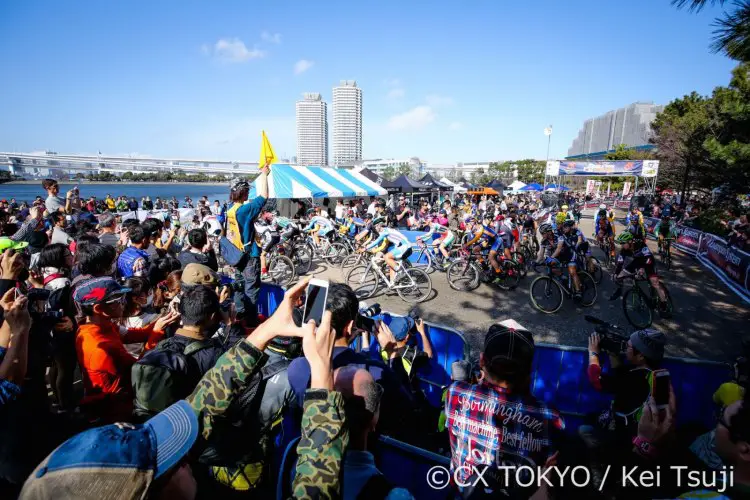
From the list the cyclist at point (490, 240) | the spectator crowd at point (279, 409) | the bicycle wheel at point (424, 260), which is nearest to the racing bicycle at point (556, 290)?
the cyclist at point (490, 240)

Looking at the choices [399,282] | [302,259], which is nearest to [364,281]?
[399,282]

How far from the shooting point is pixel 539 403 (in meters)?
1.72

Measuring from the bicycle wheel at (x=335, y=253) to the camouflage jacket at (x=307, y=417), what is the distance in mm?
9868

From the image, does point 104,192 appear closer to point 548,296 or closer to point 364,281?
point 364,281

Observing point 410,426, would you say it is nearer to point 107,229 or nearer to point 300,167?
point 107,229

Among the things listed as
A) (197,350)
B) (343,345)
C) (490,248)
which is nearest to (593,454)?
(343,345)

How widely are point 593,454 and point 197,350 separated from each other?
9.40ft

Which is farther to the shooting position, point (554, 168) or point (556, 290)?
point (554, 168)

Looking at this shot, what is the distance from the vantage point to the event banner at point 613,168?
84.8ft

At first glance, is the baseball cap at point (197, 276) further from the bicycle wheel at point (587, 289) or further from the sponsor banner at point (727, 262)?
the sponsor banner at point (727, 262)

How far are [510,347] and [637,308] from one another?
635 cm

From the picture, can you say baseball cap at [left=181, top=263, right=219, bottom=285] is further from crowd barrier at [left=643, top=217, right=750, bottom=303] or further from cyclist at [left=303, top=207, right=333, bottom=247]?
crowd barrier at [left=643, top=217, right=750, bottom=303]

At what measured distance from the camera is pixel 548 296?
282 inches

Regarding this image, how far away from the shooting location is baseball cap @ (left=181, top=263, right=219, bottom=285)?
316cm
